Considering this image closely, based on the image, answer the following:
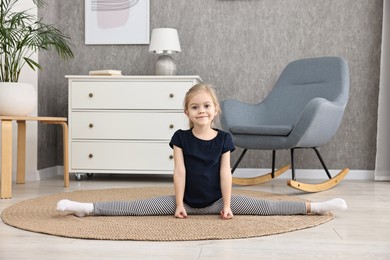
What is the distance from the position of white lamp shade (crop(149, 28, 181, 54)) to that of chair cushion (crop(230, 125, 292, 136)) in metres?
0.87

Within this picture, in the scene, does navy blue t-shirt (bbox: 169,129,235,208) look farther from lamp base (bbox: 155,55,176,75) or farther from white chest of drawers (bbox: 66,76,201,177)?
lamp base (bbox: 155,55,176,75)

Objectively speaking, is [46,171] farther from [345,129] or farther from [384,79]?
[384,79]

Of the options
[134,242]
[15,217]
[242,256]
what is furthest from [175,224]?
[15,217]

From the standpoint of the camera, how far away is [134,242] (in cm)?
167

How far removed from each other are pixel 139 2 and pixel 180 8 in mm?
338

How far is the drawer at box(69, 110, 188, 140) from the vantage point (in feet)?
12.0

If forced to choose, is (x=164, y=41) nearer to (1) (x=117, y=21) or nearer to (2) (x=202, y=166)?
(1) (x=117, y=21)

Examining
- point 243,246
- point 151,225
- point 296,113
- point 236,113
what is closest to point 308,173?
→ point 296,113

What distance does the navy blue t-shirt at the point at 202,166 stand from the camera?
2.10 m

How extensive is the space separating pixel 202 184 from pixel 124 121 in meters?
1.69

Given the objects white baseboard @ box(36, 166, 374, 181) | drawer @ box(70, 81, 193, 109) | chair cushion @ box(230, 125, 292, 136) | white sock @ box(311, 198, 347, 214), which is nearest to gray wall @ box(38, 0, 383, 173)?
white baseboard @ box(36, 166, 374, 181)

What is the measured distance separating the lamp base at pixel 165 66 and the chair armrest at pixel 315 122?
109 cm

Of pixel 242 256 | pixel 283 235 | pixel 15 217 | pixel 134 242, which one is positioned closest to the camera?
pixel 242 256

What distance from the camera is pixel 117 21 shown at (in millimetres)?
4176
